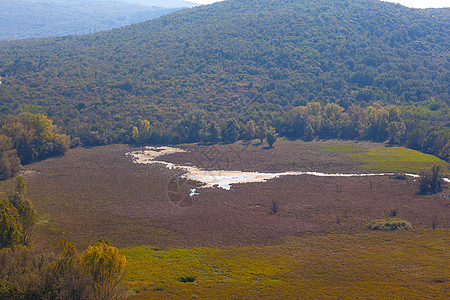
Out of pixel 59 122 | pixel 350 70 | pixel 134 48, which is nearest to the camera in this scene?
pixel 59 122

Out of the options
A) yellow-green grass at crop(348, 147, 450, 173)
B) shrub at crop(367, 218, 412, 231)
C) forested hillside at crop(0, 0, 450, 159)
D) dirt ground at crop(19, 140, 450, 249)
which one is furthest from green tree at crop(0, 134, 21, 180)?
yellow-green grass at crop(348, 147, 450, 173)

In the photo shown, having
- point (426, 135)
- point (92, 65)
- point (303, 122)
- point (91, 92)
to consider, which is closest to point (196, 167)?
point (303, 122)

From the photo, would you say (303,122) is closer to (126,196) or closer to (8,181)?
(126,196)

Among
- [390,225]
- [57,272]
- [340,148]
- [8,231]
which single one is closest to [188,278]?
[57,272]

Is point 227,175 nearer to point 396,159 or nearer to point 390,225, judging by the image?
point 390,225

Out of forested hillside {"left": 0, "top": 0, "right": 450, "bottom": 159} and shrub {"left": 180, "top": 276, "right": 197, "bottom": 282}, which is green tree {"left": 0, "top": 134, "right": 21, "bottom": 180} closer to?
forested hillside {"left": 0, "top": 0, "right": 450, "bottom": 159}

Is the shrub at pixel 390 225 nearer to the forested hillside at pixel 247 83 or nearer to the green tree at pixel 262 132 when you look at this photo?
the forested hillside at pixel 247 83
